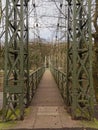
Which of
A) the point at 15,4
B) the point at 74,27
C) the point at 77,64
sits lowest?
the point at 77,64

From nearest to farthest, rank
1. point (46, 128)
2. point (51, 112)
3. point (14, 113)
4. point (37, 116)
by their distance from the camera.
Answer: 1. point (46, 128)
2. point (14, 113)
3. point (37, 116)
4. point (51, 112)

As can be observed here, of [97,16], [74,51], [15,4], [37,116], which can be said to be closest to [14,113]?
[37,116]

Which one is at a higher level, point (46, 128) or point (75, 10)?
point (75, 10)

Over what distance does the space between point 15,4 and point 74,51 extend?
186cm

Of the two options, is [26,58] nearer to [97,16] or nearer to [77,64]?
[77,64]

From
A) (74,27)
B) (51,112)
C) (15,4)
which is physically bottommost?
(51,112)

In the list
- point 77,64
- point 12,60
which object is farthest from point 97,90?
point 12,60

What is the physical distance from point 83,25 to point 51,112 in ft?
8.69

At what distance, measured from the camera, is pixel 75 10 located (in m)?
7.62

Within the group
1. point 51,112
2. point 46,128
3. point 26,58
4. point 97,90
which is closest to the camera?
point 46,128

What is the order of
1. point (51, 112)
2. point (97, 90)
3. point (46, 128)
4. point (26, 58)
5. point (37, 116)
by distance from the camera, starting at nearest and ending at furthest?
point (46, 128), point (37, 116), point (51, 112), point (26, 58), point (97, 90)

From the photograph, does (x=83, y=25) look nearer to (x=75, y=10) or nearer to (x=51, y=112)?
(x=75, y=10)

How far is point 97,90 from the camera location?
1284 centimetres

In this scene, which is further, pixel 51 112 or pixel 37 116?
pixel 51 112
